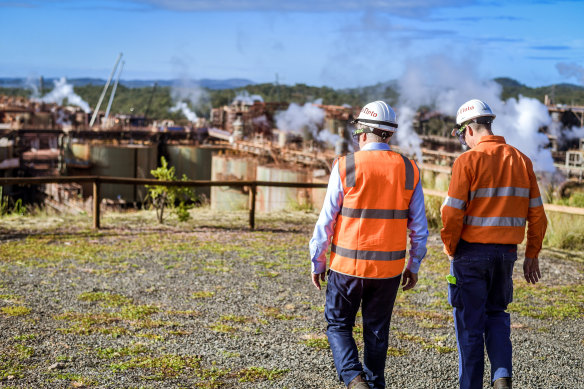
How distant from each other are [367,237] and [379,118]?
69cm

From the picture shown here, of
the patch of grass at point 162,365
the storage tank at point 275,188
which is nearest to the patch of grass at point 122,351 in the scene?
the patch of grass at point 162,365

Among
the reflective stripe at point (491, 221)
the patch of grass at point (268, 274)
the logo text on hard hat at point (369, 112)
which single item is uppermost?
the logo text on hard hat at point (369, 112)

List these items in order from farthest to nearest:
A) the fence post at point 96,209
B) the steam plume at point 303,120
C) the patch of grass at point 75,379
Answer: the steam plume at point 303,120 → the fence post at point 96,209 → the patch of grass at point 75,379

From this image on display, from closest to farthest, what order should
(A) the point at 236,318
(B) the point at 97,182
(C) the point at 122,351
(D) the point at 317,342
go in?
1. (C) the point at 122,351
2. (D) the point at 317,342
3. (A) the point at 236,318
4. (B) the point at 97,182

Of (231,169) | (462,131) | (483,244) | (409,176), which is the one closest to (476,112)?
(462,131)

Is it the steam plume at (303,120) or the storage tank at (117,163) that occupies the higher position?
the steam plume at (303,120)

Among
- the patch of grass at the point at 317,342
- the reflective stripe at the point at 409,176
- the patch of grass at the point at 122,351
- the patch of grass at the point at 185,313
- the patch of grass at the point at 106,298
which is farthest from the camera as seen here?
the patch of grass at the point at 106,298

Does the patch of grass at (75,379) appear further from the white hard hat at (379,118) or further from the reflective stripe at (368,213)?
the white hard hat at (379,118)

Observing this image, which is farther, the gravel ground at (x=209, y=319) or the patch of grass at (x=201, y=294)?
the patch of grass at (x=201, y=294)

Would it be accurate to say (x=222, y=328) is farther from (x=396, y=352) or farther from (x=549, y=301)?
(x=549, y=301)

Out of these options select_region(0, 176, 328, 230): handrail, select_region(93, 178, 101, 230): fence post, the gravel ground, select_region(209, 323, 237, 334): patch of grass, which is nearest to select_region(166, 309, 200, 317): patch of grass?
the gravel ground

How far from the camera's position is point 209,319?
238 inches

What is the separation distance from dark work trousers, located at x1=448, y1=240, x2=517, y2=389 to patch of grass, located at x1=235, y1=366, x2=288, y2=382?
132 centimetres

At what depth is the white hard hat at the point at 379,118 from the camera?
3754mm
